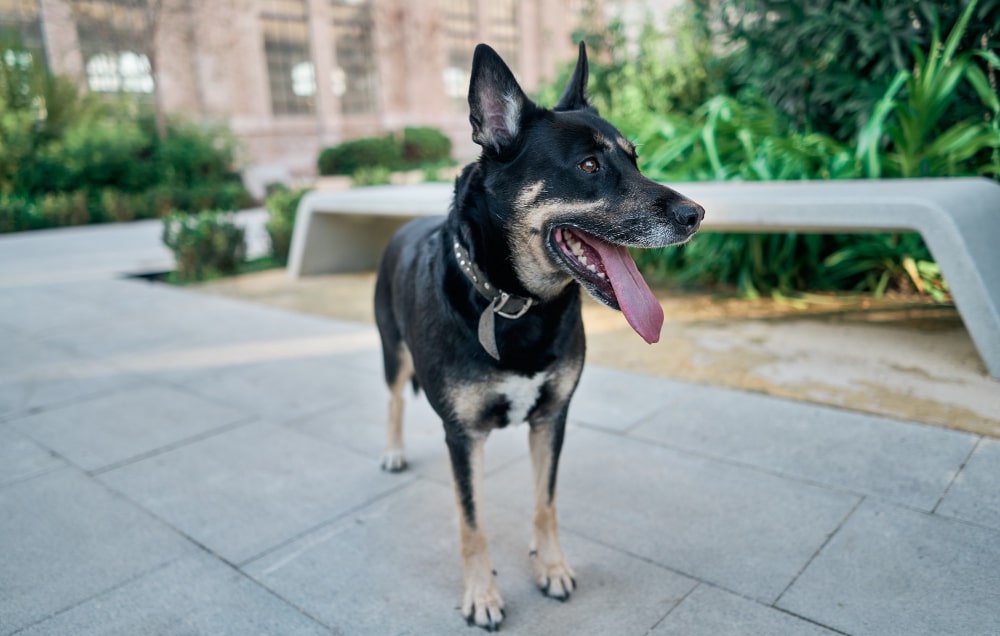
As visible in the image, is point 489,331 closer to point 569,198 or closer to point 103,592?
point 569,198

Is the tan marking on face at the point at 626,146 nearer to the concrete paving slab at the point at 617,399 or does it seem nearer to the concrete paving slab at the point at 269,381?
the concrete paving slab at the point at 617,399

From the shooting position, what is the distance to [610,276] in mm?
2059

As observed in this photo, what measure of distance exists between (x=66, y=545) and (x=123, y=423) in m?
1.32

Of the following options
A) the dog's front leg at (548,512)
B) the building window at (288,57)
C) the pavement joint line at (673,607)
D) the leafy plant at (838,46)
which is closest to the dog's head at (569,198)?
the dog's front leg at (548,512)

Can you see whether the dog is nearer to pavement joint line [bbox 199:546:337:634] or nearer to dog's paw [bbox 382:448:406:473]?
pavement joint line [bbox 199:546:337:634]

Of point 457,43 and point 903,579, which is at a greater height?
point 457,43

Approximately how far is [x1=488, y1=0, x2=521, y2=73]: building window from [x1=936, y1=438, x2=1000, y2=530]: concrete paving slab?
3444 cm

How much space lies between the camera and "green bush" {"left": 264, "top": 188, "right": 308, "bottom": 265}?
28.6 ft

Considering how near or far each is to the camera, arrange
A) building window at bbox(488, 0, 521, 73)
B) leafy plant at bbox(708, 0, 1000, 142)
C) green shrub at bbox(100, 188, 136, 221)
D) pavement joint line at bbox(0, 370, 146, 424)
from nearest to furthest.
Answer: pavement joint line at bbox(0, 370, 146, 424), leafy plant at bbox(708, 0, 1000, 142), green shrub at bbox(100, 188, 136, 221), building window at bbox(488, 0, 521, 73)

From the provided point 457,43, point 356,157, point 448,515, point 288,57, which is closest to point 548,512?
point 448,515

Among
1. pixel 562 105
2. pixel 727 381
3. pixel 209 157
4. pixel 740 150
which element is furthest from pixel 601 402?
pixel 209 157

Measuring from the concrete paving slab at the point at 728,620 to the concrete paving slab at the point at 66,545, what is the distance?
1855 millimetres

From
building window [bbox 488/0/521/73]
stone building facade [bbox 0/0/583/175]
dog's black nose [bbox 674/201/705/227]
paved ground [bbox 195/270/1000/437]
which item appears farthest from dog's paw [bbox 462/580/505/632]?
building window [bbox 488/0/521/73]

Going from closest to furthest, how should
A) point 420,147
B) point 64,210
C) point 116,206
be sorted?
point 64,210, point 116,206, point 420,147
